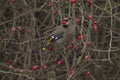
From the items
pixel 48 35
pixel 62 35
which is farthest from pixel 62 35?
pixel 48 35

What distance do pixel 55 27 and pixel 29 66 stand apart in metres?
0.52

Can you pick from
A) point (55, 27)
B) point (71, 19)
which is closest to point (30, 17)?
point (55, 27)

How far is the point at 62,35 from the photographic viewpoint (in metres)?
4.07

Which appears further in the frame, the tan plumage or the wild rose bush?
the tan plumage

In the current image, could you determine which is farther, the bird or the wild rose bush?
the bird

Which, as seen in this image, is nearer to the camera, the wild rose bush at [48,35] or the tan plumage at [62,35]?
the wild rose bush at [48,35]

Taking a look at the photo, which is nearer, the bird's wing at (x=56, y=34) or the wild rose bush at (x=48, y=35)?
the wild rose bush at (x=48, y=35)

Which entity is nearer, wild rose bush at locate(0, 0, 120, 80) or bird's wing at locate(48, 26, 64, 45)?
wild rose bush at locate(0, 0, 120, 80)

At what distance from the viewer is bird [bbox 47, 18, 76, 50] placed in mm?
3907

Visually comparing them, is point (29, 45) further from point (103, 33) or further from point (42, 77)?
point (103, 33)

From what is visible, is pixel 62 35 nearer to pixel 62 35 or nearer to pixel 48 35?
pixel 62 35

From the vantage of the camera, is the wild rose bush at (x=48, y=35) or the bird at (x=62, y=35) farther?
the bird at (x=62, y=35)

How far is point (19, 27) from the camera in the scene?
4.30 m

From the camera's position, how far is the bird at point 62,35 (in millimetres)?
3907
